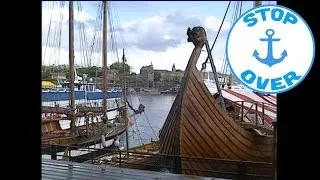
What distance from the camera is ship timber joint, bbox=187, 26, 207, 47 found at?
7980 mm

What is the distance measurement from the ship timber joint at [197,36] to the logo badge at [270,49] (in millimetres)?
6457

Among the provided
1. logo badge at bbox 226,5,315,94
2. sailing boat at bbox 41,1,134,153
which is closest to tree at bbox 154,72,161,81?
sailing boat at bbox 41,1,134,153

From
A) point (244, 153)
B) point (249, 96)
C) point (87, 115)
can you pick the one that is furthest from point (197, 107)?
point (87, 115)

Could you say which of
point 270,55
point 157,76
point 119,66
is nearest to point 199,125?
point 270,55

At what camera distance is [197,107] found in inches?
320

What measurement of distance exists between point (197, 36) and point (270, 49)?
6.56 meters

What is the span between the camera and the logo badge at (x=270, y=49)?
4.71ft

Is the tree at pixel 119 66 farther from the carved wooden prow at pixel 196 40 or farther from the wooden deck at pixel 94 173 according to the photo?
the wooden deck at pixel 94 173

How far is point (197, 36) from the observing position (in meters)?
7.99

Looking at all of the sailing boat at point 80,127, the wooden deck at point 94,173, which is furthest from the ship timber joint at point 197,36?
the sailing boat at point 80,127

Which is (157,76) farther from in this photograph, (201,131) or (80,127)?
(201,131)

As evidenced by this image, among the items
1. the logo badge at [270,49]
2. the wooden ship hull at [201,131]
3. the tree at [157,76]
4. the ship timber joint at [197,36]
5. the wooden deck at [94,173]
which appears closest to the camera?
the logo badge at [270,49]

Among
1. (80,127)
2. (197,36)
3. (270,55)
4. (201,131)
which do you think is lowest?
(80,127)

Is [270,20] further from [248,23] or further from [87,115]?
[87,115]
